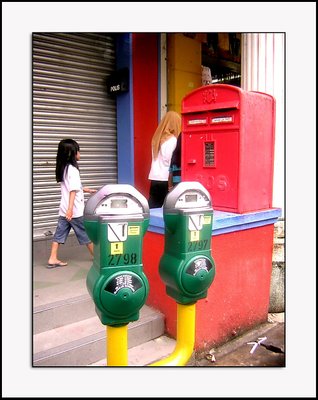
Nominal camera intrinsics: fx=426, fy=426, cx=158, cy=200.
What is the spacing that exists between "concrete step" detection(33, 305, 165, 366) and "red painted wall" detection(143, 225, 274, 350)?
0.16m

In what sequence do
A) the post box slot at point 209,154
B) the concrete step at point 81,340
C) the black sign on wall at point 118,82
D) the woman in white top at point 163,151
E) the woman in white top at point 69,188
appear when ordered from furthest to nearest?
the black sign on wall at point 118,82 < the woman in white top at point 163,151 < the woman in white top at point 69,188 < the post box slot at point 209,154 < the concrete step at point 81,340

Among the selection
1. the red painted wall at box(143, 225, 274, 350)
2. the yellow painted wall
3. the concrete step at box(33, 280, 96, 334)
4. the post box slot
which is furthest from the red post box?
the yellow painted wall

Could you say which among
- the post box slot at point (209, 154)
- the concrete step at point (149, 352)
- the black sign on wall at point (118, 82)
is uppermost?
the black sign on wall at point (118, 82)

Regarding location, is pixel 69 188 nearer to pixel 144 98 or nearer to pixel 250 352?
pixel 144 98

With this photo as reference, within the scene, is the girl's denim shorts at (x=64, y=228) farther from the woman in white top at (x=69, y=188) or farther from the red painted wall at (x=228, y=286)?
the red painted wall at (x=228, y=286)

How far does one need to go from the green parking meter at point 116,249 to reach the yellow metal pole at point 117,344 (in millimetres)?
93

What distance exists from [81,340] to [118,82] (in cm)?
348

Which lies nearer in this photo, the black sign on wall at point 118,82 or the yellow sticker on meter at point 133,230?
the yellow sticker on meter at point 133,230

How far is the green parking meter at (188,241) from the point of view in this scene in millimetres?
2332

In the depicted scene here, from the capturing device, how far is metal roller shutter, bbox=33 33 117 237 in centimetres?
507

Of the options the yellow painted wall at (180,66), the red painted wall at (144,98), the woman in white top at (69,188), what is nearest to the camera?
the woman in white top at (69,188)

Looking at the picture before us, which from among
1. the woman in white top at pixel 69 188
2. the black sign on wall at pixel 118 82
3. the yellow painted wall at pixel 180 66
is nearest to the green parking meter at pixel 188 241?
the woman in white top at pixel 69 188

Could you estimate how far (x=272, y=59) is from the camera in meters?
4.45

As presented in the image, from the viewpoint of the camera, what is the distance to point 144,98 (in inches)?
227
